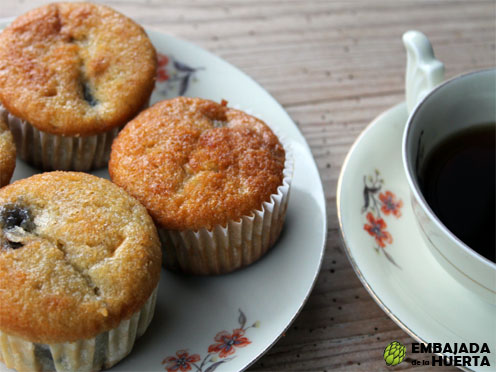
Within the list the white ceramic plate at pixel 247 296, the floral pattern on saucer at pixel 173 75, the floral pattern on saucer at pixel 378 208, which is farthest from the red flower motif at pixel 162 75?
the floral pattern on saucer at pixel 378 208

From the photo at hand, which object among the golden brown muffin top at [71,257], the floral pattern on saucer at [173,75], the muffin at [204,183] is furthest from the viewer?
the floral pattern on saucer at [173,75]

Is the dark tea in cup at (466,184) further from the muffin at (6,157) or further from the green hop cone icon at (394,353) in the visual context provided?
the muffin at (6,157)

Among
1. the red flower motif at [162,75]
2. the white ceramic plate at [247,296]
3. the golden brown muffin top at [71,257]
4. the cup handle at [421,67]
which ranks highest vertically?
the cup handle at [421,67]

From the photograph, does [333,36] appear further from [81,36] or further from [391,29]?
[81,36]

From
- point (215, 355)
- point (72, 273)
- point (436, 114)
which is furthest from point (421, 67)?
point (72, 273)

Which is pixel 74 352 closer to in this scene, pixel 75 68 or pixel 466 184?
pixel 75 68

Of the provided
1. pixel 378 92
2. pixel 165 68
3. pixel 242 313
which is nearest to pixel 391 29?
pixel 378 92

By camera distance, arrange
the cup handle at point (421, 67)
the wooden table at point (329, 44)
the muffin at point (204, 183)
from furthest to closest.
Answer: the wooden table at point (329, 44), the cup handle at point (421, 67), the muffin at point (204, 183)
